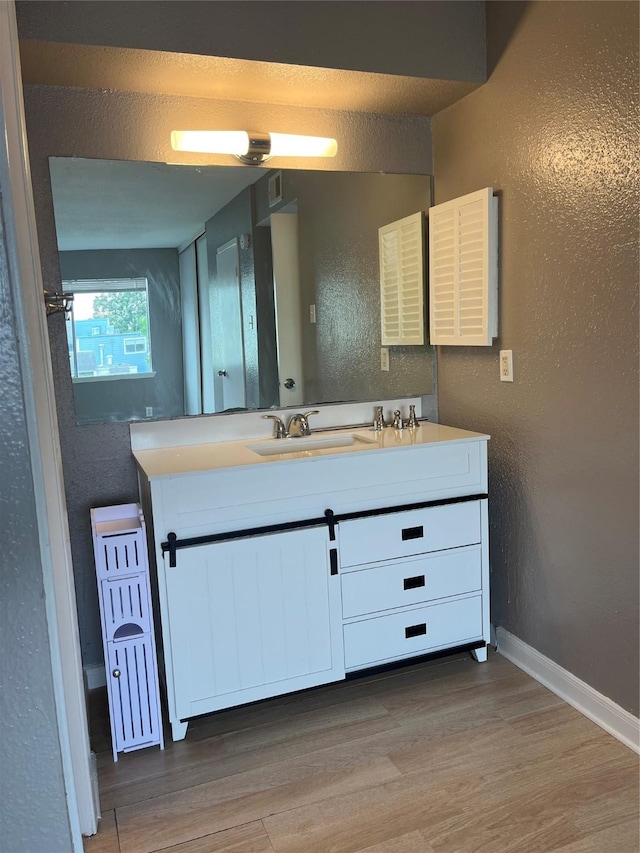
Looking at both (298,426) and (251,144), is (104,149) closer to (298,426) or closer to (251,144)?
(251,144)

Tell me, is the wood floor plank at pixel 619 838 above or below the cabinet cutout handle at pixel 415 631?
below

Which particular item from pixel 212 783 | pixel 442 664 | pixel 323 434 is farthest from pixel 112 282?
pixel 442 664

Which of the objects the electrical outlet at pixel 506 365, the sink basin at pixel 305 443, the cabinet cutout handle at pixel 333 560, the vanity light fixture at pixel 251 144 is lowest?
the cabinet cutout handle at pixel 333 560

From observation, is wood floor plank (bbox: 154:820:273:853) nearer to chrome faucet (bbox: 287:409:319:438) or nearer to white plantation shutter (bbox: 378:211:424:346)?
chrome faucet (bbox: 287:409:319:438)

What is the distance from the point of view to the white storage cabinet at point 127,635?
1.93 meters

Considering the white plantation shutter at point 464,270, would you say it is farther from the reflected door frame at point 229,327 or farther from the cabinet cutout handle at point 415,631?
the cabinet cutout handle at point 415,631

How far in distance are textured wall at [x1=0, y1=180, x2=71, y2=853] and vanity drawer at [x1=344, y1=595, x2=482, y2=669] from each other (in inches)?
50.1

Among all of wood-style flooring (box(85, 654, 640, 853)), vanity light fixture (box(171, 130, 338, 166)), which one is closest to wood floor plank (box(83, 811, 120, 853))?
wood-style flooring (box(85, 654, 640, 853))

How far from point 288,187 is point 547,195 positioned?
3.03 ft

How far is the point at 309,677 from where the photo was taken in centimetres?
217

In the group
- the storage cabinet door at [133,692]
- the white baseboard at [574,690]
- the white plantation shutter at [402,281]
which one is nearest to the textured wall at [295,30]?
the white plantation shutter at [402,281]

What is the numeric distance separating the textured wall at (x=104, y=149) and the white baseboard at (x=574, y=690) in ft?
4.89

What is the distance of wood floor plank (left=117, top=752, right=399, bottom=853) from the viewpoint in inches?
67.7

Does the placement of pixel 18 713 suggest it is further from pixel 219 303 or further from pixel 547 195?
pixel 547 195
